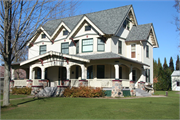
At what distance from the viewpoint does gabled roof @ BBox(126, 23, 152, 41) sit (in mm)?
24931

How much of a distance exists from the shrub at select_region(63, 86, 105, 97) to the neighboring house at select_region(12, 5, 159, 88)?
186 centimetres

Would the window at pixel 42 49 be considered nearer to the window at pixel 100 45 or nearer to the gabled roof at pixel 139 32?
the window at pixel 100 45

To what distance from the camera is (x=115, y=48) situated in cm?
2355

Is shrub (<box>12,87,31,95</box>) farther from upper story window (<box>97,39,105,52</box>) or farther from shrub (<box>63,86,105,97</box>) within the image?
upper story window (<box>97,39,105,52</box>)

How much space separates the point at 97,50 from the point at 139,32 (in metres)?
6.65

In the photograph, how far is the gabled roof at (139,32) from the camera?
24.9m

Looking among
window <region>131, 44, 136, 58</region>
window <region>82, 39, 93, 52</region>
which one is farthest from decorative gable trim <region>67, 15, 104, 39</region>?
window <region>131, 44, 136, 58</region>

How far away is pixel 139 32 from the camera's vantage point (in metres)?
26.0

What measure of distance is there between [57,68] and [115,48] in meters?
8.09

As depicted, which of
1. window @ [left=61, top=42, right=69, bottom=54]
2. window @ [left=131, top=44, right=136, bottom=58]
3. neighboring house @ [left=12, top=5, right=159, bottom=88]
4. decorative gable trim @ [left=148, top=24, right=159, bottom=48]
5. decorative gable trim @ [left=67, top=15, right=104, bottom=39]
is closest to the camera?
neighboring house @ [left=12, top=5, right=159, bottom=88]

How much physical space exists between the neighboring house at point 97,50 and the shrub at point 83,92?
6.11 ft

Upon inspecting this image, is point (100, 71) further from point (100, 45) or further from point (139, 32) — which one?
point (139, 32)

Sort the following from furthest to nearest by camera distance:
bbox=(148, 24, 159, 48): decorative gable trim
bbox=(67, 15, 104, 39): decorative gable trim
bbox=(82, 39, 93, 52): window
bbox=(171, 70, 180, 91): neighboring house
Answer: bbox=(171, 70, 180, 91): neighboring house, bbox=(148, 24, 159, 48): decorative gable trim, bbox=(82, 39, 93, 52): window, bbox=(67, 15, 104, 39): decorative gable trim

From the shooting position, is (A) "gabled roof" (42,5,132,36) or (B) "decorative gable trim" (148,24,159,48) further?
(B) "decorative gable trim" (148,24,159,48)
